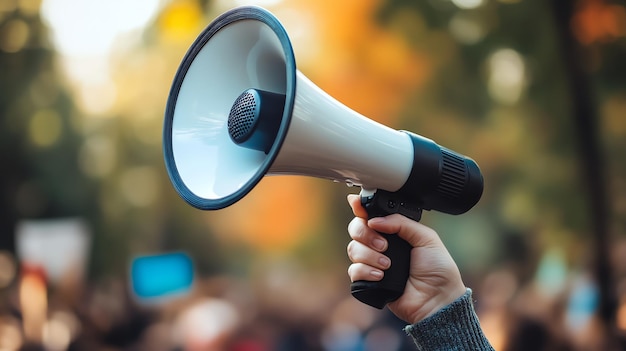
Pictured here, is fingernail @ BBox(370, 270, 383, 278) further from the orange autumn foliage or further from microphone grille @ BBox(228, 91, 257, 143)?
the orange autumn foliage

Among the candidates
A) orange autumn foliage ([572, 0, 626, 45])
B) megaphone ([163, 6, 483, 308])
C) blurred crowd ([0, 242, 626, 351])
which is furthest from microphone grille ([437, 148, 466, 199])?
orange autumn foliage ([572, 0, 626, 45])

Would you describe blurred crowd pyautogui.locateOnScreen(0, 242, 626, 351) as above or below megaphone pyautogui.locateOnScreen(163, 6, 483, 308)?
below

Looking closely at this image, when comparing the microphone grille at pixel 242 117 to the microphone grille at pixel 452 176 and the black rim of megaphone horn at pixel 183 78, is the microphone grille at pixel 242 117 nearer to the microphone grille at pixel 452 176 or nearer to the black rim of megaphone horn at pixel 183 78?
the black rim of megaphone horn at pixel 183 78

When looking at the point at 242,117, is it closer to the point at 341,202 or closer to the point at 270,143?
the point at 270,143

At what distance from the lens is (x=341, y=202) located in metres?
4.37

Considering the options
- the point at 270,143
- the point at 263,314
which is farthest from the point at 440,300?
the point at 263,314

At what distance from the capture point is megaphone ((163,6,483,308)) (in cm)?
95

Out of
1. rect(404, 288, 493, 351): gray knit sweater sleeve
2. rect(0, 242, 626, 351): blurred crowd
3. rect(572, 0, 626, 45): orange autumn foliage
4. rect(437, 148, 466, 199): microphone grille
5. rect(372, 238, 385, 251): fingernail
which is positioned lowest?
rect(0, 242, 626, 351): blurred crowd

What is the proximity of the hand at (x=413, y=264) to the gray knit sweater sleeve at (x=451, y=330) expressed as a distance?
0.9 inches

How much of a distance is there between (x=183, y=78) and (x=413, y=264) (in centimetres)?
49

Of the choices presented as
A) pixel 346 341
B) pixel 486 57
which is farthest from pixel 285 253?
pixel 486 57

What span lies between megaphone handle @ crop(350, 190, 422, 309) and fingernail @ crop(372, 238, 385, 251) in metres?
0.01

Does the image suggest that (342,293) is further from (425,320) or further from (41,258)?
(425,320)

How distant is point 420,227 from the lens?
3.48 ft
